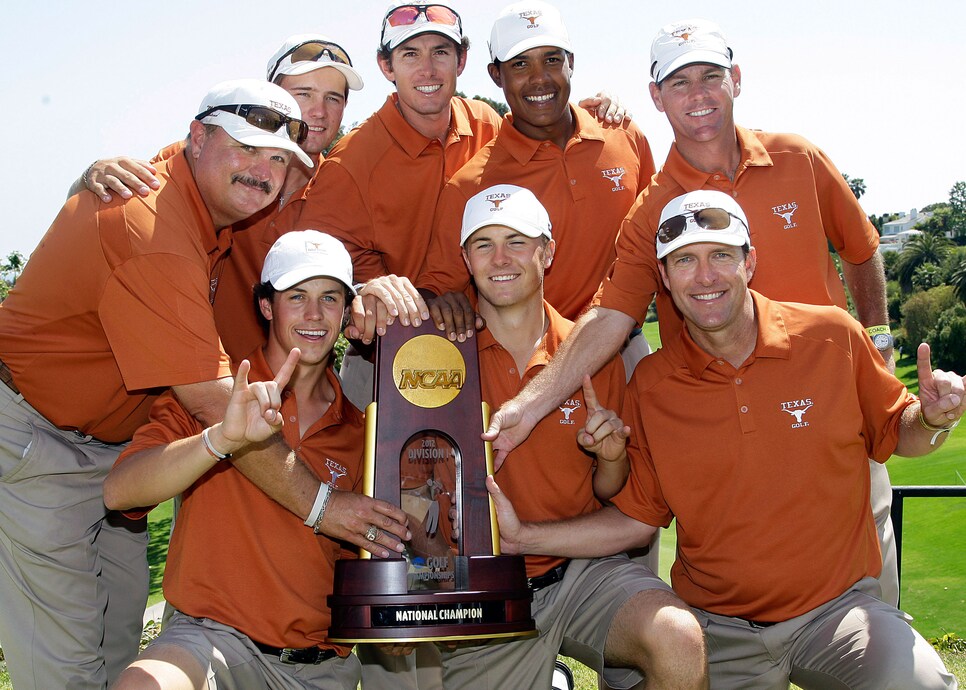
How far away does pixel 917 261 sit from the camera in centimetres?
8125

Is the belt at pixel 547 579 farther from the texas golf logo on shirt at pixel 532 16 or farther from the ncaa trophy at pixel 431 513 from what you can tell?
the texas golf logo on shirt at pixel 532 16

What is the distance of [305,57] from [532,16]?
49.2 inches

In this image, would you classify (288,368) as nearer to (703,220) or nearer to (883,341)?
(703,220)

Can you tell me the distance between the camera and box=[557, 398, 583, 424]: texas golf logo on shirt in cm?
447

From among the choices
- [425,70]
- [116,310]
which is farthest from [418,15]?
[116,310]

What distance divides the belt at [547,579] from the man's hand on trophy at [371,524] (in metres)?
0.74

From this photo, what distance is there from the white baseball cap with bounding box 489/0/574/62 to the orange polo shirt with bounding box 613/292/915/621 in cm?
176

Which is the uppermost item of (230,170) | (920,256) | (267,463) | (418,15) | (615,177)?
(418,15)

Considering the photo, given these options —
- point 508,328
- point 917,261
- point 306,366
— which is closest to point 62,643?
point 306,366

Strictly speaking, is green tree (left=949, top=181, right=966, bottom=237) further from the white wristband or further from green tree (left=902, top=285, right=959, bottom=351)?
the white wristband

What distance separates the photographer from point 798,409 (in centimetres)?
420

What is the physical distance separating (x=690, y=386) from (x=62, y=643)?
3.08 m

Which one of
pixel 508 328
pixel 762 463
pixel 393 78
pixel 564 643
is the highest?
pixel 393 78

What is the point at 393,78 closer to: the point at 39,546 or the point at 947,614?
the point at 39,546
